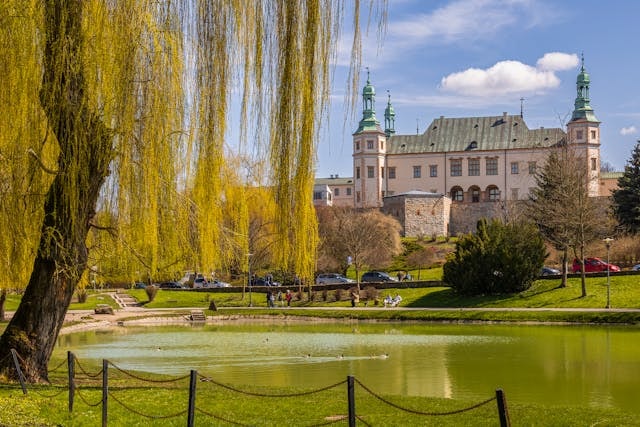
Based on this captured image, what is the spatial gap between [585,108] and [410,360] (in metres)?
79.3

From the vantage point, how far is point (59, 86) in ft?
31.6

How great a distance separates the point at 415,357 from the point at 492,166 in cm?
7788

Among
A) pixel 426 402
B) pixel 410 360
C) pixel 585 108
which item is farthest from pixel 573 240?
pixel 585 108

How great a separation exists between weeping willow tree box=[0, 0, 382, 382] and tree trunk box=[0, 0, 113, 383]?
18mm

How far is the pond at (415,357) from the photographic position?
53.8 feet

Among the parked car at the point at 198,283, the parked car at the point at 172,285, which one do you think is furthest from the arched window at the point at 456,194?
the parked car at the point at 172,285

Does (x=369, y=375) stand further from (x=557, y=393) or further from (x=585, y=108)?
(x=585, y=108)

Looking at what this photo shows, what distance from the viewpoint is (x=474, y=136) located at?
98625 millimetres

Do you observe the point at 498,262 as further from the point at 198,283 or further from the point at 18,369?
the point at 18,369

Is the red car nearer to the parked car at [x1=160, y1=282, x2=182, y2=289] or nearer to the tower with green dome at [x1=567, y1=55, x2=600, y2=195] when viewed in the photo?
the parked car at [x1=160, y1=282, x2=182, y2=289]

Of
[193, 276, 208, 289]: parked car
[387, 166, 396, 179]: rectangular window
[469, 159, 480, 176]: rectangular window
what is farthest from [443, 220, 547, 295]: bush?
[387, 166, 396, 179]: rectangular window

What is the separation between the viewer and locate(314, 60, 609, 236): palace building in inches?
3693

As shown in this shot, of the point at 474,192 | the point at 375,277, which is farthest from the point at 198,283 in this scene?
the point at 474,192

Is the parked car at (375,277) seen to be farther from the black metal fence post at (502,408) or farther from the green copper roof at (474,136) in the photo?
the black metal fence post at (502,408)
